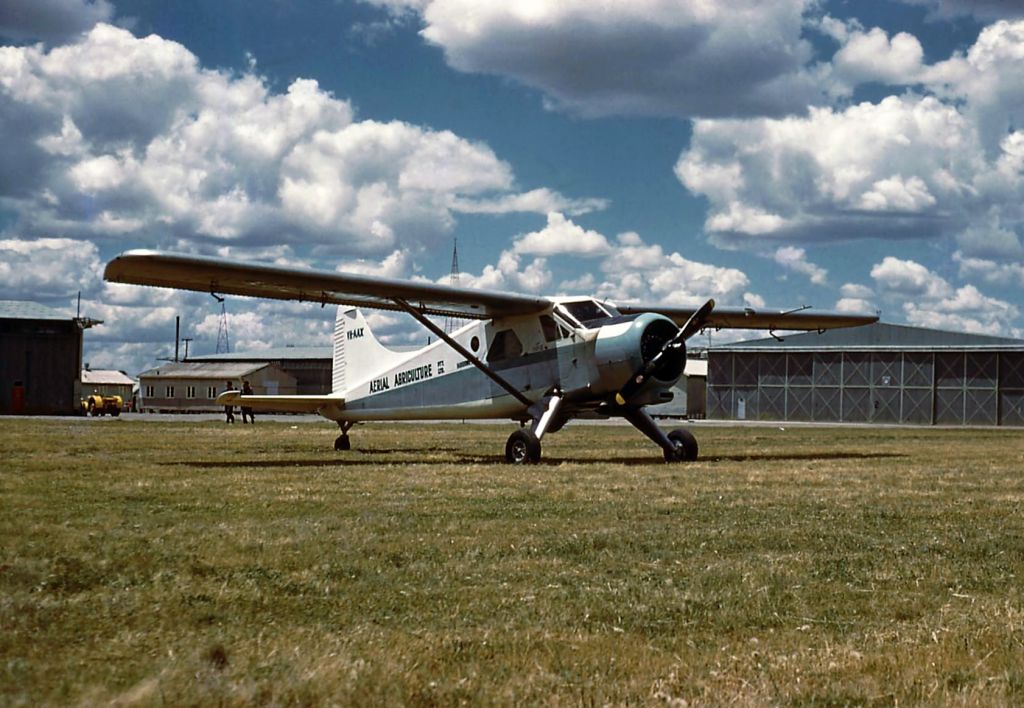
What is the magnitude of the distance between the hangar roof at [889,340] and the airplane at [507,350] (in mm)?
48005

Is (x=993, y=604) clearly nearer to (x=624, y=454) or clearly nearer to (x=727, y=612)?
(x=727, y=612)

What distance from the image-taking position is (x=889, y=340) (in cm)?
7094

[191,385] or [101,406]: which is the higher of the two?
[191,385]

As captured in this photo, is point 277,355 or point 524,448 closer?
point 524,448

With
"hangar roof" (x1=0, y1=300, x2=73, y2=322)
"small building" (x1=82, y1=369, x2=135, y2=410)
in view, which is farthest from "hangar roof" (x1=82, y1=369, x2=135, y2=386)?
"hangar roof" (x1=0, y1=300, x2=73, y2=322)

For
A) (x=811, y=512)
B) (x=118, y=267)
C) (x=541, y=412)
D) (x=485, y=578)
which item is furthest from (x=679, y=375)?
(x=485, y=578)

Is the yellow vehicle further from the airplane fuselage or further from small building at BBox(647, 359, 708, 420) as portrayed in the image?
the airplane fuselage

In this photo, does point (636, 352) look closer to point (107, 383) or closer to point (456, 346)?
point (456, 346)

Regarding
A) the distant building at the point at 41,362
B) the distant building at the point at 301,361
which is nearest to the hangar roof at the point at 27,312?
the distant building at the point at 41,362

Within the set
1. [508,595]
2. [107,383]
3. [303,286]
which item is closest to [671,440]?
[303,286]

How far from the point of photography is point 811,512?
10797mm

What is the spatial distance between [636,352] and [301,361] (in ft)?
335

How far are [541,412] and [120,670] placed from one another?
15.3 metres

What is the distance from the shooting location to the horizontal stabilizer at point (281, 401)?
23.1 metres
